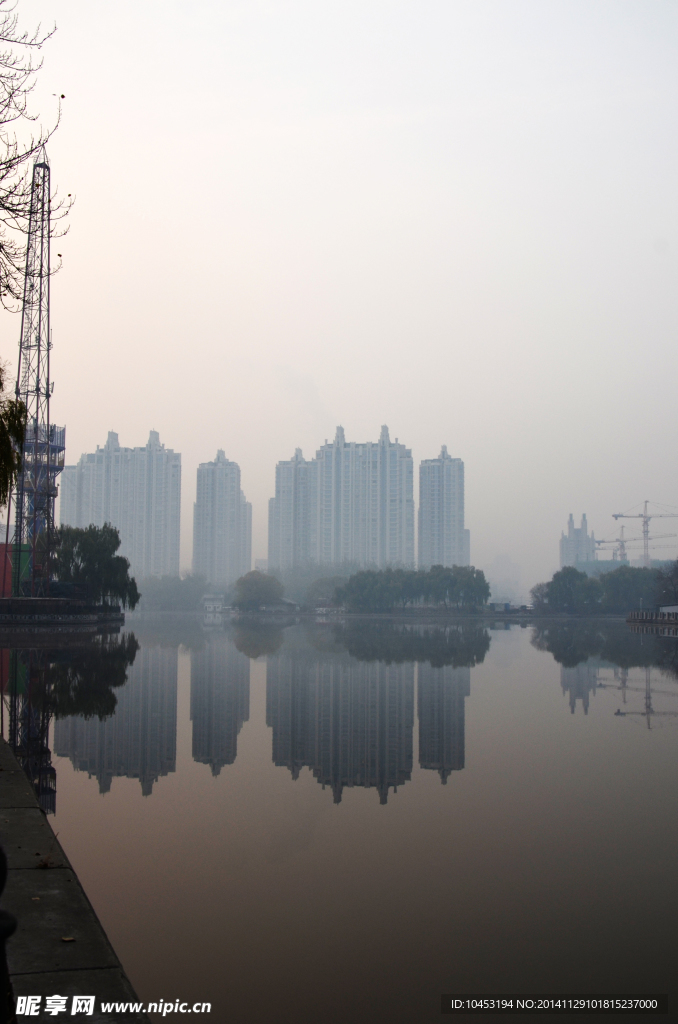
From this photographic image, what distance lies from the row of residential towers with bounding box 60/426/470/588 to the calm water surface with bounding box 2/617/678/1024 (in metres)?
112

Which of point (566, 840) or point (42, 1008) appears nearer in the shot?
point (42, 1008)

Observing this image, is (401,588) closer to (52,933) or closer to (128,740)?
(128,740)

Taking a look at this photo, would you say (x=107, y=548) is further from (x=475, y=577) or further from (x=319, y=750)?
(x=475, y=577)

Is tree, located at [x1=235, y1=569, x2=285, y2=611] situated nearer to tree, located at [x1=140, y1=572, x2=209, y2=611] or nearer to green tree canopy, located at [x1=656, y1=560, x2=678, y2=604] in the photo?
tree, located at [x1=140, y1=572, x2=209, y2=611]

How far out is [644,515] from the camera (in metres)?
158

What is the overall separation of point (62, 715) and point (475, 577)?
266 feet

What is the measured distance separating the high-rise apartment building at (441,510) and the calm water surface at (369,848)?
377 feet

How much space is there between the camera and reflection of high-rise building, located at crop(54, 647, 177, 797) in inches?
363

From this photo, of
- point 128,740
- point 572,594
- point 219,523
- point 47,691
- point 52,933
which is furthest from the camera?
point 219,523

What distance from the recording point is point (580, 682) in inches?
757

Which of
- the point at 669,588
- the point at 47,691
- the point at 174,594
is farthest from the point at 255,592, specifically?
the point at 47,691

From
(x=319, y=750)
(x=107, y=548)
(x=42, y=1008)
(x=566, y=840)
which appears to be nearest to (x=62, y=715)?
(x=319, y=750)

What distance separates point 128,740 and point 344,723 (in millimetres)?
3329

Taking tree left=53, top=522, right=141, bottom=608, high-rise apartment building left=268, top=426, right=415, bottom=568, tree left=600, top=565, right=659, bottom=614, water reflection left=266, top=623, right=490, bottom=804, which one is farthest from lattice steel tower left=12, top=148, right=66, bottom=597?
high-rise apartment building left=268, top=426, right=415, bottom=568
